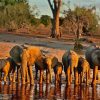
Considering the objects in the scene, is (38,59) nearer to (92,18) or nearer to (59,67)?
(59,67)

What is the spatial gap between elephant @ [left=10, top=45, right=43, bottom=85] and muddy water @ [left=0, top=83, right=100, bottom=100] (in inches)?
21.5

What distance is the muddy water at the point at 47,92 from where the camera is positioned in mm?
19127

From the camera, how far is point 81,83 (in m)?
25.0

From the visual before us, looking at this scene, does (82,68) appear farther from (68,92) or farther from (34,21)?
(34,21)

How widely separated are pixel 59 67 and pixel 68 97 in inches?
225

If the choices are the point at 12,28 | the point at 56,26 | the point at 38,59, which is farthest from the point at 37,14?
the point at 38,59

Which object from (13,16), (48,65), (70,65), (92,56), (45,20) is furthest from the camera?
(45,20)

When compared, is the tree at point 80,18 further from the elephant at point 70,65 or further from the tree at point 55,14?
the elephant at point 70,65

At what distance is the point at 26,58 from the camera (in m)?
24.4

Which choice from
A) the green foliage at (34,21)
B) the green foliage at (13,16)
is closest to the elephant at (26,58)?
the green foliage at (13,16)

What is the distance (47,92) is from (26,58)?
391 cm

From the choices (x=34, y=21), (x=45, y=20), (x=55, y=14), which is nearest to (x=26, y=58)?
(x=55, y=14)

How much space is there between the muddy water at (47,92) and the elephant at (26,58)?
545 millimetres

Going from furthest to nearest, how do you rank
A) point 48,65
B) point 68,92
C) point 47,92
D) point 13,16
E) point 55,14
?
point 13,16, point 55,14, point 48,65, point 68,92, point 47,92
